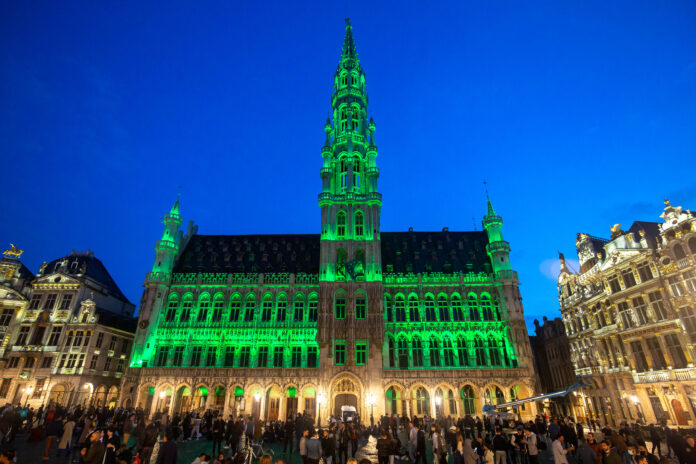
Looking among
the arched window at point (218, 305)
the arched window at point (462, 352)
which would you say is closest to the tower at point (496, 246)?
the arched window at point (462, 352)

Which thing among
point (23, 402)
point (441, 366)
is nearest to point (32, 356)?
point (23, 402)

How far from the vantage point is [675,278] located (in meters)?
32.2

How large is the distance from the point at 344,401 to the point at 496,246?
85.2ft

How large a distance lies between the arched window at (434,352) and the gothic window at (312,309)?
1353 centimetres

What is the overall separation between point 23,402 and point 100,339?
9106 mm

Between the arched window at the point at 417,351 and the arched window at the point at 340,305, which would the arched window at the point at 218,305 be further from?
the arched window at the point at 417,351

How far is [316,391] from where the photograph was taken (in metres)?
39.4

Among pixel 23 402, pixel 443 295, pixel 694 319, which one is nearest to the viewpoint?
pixel 694 319

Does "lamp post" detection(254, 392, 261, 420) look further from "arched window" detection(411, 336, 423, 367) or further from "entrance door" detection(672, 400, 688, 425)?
"entrance door" detection(672, 400, 688, 425)

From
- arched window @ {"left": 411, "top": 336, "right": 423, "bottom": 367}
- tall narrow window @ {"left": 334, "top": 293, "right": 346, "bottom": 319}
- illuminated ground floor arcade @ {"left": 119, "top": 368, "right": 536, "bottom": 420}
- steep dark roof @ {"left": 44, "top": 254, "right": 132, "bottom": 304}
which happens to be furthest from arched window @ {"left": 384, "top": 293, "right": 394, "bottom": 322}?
steep dark roof @ {"left": 44, "top": 254, "right": 132, "bottom": 304}

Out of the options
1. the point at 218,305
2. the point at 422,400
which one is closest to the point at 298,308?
the point at 218,305

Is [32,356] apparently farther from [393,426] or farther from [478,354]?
[478,354]

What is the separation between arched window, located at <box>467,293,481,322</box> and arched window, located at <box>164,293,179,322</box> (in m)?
35.0

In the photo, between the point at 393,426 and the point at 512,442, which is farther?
the point at 393,426
